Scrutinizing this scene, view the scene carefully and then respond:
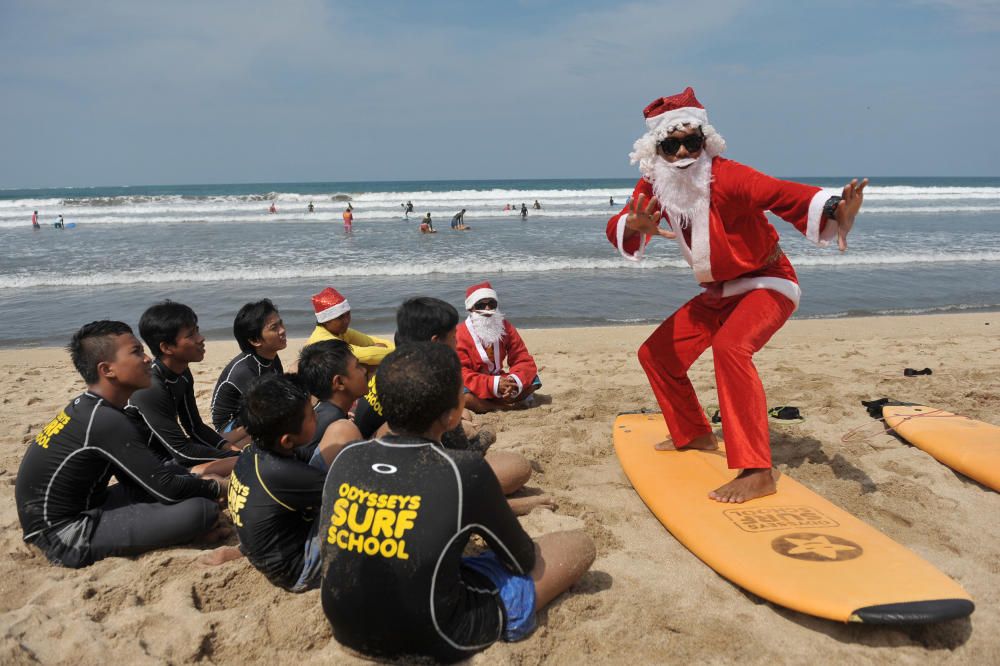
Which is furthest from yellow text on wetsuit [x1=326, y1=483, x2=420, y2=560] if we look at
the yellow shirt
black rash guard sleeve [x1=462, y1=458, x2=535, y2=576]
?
the yellow shirt

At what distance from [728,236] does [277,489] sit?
2652mm

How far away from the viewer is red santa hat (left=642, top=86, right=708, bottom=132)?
12.4 feet

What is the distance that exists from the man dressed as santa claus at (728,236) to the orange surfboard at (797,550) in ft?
0.70

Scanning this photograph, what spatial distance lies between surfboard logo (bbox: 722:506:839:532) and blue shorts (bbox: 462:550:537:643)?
1.26m

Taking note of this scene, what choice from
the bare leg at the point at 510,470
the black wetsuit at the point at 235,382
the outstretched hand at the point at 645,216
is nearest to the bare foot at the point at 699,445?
the bare leg at the point at 510,470

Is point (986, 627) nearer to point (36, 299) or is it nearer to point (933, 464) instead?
point (933, 464)

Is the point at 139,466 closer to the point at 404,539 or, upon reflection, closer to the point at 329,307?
the point at 404,539

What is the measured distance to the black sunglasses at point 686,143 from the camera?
3762mm

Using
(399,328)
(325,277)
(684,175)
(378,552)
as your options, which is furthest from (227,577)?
(325,277)

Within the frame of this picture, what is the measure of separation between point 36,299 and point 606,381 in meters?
10.4

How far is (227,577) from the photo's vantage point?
10.2 feet

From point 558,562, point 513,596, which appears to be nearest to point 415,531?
point 513,596

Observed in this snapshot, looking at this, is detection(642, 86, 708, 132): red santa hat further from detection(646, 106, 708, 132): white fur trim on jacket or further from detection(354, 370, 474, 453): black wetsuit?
detection(354, 370, 474, 453): black wetsuit

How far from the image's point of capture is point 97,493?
130 inches
